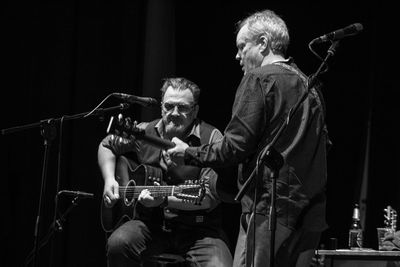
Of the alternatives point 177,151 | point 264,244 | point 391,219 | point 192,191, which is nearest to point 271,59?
point 177,151

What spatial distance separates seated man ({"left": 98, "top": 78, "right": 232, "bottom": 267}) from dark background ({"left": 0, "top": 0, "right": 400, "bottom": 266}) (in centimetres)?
123

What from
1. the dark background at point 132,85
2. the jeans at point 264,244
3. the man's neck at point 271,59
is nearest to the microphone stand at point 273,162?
the jeans at point 264,244

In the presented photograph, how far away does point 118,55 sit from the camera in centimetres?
562

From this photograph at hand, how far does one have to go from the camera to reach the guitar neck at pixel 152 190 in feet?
13.1

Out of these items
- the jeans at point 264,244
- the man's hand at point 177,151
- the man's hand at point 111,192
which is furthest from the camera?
the man's hand at point 111,192

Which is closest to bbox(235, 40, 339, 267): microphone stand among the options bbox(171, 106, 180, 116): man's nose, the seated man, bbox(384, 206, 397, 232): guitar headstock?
the seated man

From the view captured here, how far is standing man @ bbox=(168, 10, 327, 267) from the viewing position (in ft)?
9.48

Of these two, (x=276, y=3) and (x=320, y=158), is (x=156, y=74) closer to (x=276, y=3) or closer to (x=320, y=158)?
(x=276, y=3)

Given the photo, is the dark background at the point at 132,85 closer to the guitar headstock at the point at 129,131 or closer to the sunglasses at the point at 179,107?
the sunglasses at the point at 179,107

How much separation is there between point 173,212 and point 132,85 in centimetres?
181

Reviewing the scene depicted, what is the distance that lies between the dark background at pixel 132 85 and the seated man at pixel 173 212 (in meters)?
1.23

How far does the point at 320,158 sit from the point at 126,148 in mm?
1782

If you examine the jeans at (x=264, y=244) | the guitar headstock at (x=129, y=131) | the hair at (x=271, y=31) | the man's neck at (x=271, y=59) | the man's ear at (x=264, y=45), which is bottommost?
the jeans at (x=264, y=244)

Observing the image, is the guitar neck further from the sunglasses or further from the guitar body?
the sunglasses
